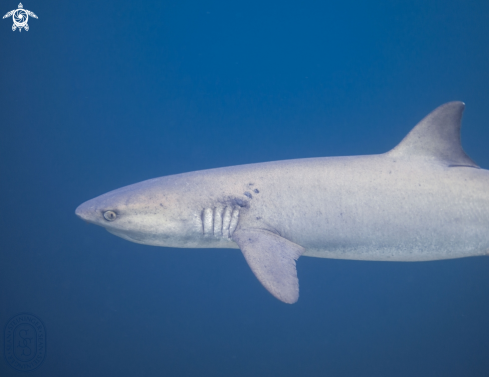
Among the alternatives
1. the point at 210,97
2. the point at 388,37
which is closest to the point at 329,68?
the point at 388,37

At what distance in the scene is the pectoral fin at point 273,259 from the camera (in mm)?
2334

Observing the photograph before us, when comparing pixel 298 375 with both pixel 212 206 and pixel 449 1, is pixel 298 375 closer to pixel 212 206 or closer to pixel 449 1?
pixel 212 206

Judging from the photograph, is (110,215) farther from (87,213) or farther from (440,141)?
(440,141)

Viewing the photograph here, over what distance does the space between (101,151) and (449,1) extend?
12.9m

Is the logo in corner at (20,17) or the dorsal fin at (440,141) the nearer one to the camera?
the dorsal fin at (440,141)

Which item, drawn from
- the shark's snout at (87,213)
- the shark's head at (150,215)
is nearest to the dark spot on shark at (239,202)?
the shark's head at (150,215)

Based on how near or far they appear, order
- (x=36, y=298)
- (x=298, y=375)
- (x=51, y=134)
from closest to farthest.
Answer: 1. (x=298, y=375)
2. (x=36, y=298)
3. (x=51, y=134)

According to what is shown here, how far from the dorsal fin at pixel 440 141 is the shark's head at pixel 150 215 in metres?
2.29

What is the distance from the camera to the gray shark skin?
2.89m

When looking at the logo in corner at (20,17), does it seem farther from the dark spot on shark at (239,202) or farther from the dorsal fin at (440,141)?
the dorsal fin at (440,141)

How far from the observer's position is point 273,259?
2.61 meters

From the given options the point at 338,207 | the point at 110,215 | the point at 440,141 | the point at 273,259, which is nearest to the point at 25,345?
the point at 110,215

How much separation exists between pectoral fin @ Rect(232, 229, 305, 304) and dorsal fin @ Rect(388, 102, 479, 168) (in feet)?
5.24

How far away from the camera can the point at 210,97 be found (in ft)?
40.5
